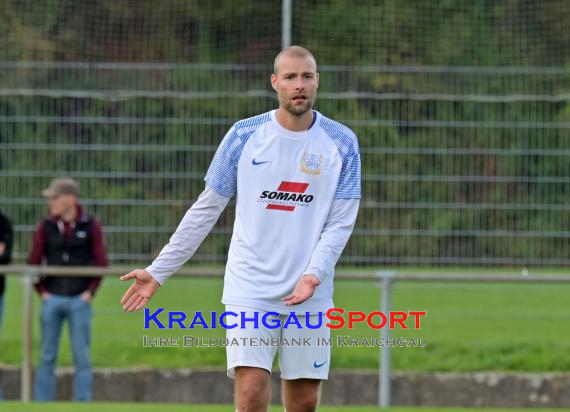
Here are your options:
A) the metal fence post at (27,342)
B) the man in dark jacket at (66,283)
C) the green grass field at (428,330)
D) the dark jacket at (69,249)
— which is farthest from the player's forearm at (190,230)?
the green grass field at (428,330)

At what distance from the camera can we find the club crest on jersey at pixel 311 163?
6.58 metres

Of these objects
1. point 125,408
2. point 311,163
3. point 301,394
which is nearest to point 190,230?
point 311,163

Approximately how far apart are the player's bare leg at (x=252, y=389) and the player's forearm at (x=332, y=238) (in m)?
0.54

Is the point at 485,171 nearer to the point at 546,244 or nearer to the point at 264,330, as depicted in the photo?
A: the point at 546,244

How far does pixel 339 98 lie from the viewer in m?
13.9

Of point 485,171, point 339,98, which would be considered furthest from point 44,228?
point 485,171

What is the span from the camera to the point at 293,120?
6.61m

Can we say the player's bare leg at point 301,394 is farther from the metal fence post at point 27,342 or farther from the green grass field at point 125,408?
the metal fence post at point 27,342

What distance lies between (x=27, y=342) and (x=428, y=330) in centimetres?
416

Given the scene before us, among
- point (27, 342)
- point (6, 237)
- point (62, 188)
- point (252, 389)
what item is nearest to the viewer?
point (252, 389)

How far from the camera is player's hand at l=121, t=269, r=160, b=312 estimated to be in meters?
6.56

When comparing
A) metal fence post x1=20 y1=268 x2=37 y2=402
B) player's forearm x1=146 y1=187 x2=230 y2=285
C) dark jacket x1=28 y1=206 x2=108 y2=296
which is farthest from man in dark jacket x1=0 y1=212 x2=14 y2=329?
player's forearm x1=146 y1=187 x2=230 y2=285

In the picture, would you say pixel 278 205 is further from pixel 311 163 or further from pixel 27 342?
pixel 27 342

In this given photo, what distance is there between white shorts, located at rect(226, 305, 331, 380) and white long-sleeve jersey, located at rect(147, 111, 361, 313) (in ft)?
0.29
